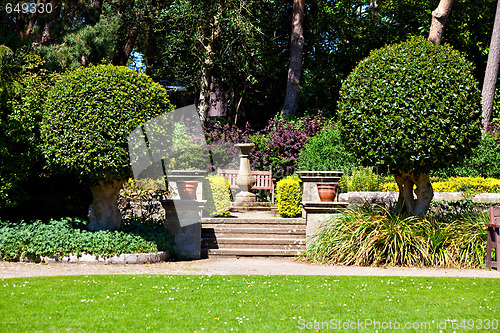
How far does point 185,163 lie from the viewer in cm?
1655

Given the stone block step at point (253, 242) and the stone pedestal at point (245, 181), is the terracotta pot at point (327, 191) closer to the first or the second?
the stone block step at point (253, 242)

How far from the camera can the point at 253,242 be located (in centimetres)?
948

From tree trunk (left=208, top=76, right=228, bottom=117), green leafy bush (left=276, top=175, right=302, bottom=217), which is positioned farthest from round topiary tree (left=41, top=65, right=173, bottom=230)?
tree trunk (left=208, top=76, right=228, bottom=117)

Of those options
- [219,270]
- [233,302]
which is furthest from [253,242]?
[233,302]

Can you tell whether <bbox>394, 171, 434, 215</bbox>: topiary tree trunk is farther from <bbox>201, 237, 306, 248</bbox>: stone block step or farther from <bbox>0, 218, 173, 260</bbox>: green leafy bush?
<bbox>0, 218, 173, 260</bbox>: green leafy bush

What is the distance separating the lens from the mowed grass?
14.2ft

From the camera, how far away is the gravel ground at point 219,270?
7117mm

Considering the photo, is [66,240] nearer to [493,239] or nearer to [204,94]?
[493,239]

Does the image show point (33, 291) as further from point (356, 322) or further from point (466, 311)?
point (466, 311)

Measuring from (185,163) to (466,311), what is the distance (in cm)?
1259

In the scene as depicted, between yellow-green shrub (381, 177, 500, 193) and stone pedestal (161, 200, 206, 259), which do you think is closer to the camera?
stone pedestal (161, 200, 206, 259)

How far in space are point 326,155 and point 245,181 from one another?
8.15ft

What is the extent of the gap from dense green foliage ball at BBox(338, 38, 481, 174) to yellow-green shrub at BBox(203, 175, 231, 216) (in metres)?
3.91

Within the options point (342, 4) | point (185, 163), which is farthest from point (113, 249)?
point (342, 4)
